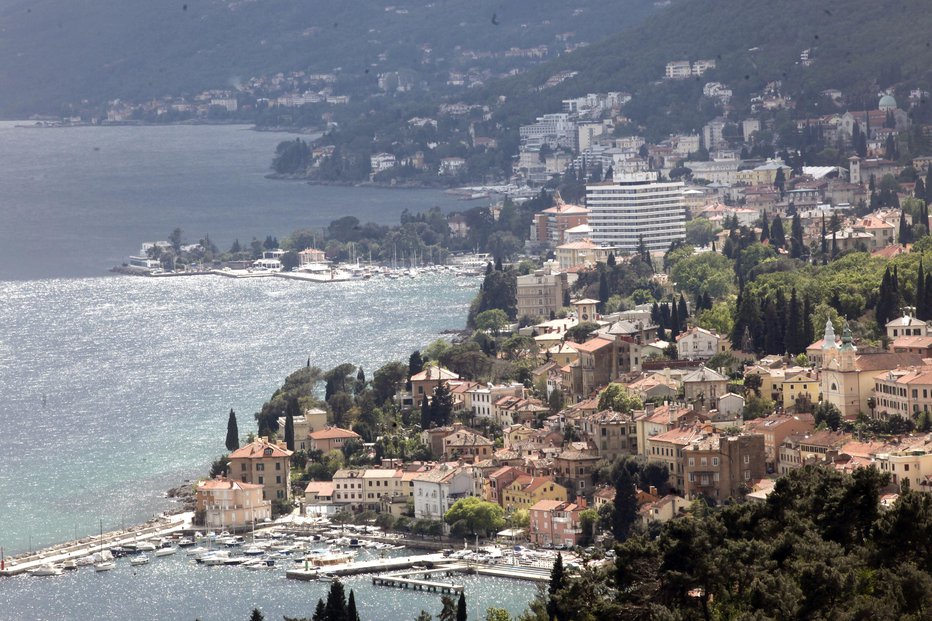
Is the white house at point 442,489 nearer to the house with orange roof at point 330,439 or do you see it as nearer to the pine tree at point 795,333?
the house with orange roof at point 330,439

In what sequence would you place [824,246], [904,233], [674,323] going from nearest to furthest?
[674,323], [824,246], [904,233]

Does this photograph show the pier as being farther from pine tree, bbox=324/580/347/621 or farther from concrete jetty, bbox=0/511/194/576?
pine tree, bbox=324/580/347/621

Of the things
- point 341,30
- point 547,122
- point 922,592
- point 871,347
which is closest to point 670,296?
point 871,347

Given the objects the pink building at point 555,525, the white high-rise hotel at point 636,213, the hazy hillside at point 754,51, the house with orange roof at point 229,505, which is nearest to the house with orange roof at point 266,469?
the house with orange roof at point 229,505

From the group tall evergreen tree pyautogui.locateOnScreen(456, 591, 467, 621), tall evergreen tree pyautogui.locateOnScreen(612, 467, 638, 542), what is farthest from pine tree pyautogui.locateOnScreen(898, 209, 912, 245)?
tall evergreen tree pyautogui.locateOnScreen(456, 591, 467, 621)

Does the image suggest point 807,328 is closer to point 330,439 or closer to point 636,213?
point 330,439

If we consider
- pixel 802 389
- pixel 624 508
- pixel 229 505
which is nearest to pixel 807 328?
pixel 802 389
